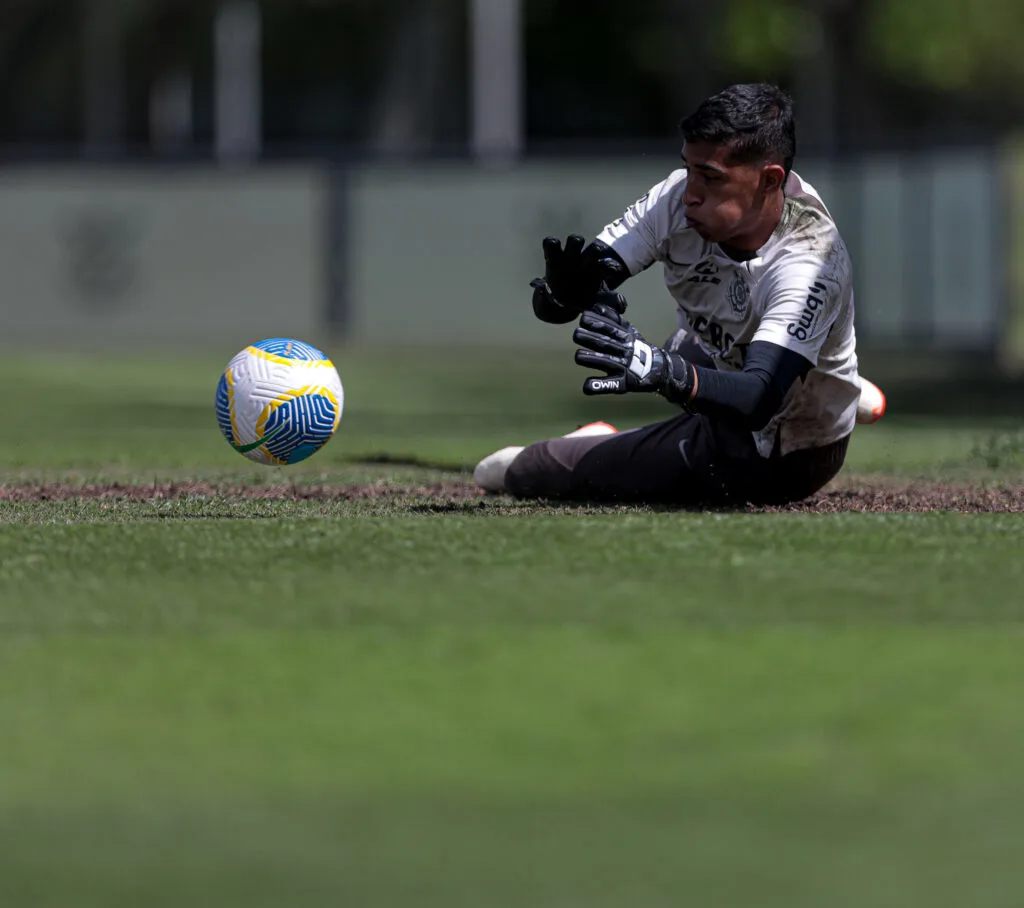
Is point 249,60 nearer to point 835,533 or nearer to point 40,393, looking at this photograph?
point 40,393

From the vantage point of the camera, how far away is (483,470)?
25.3ft

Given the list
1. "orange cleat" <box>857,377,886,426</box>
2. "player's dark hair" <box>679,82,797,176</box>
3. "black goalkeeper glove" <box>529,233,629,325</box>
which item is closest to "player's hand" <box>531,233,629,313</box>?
"black goalkeeper glove" <box>529,233,629,325</box>

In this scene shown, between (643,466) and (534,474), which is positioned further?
(534,474)

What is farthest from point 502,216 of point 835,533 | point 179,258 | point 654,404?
point 835,533

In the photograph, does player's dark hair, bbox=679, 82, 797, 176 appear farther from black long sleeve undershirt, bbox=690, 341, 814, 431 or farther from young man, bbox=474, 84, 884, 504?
black long sleeve undershirt, bbox=690, 341, 814, 431

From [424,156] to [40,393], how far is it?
8259mm

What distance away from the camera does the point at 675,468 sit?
23.5 feet

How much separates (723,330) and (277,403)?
5.47 ft

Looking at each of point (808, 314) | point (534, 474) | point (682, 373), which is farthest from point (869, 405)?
point (682, 373)

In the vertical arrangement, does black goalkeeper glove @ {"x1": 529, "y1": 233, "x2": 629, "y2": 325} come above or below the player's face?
below

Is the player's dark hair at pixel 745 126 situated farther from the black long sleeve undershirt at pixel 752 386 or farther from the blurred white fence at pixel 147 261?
the blurred white fence at pixel 147 261

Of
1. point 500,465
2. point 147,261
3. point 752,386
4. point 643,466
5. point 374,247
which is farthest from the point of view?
point 147,261

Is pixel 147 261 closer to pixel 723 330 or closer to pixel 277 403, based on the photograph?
pixel 277 403

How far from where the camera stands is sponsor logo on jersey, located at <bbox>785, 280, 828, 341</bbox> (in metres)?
6.28
